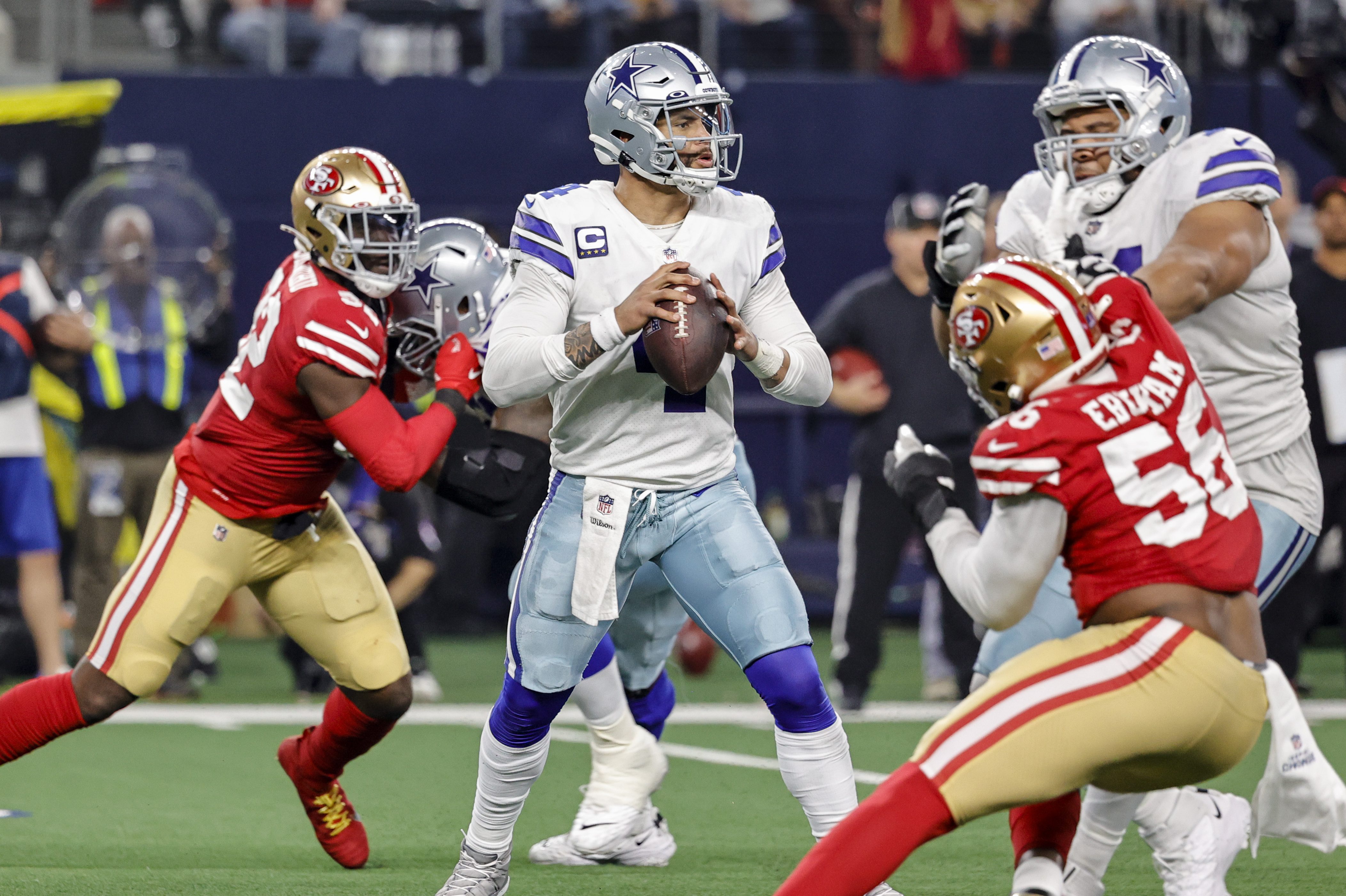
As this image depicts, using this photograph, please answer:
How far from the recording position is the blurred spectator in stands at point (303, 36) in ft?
37.2

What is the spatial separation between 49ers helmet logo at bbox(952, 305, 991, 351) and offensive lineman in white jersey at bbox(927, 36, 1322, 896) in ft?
2.11

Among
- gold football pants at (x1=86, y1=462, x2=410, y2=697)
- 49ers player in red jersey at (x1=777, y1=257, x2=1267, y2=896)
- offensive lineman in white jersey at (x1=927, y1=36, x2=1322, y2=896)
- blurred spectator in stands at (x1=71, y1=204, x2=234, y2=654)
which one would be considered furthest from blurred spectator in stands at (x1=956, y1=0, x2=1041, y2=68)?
49ers player in red jersey at (x1=777, y1=257, x2=1267, y2=896)

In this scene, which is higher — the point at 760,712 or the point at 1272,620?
the point at 1272,620

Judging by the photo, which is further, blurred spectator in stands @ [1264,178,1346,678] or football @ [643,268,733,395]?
blurred spectator in stands @ [1264,178,1346,678]

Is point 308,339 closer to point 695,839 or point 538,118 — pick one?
point 695,839

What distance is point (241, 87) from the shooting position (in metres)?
11.2

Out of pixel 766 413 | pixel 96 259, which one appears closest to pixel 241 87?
pixel 96 259

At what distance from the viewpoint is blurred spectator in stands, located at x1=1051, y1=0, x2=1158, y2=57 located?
11.6 metres

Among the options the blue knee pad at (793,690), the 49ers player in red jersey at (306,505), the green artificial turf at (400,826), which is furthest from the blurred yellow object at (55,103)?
the blue knee pad at (793,690)

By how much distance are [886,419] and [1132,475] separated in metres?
4.63

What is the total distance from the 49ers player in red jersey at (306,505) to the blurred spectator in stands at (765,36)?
23.8 ft

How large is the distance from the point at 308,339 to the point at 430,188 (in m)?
7.37

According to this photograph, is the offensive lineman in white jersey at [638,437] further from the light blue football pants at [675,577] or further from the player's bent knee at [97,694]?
the player's bent knee at [97,694]

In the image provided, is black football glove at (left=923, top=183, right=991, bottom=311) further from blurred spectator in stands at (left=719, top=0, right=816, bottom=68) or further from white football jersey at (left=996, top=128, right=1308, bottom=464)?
blurred spectator in stands at (left=719, top=0, right=816, bottom=68)
